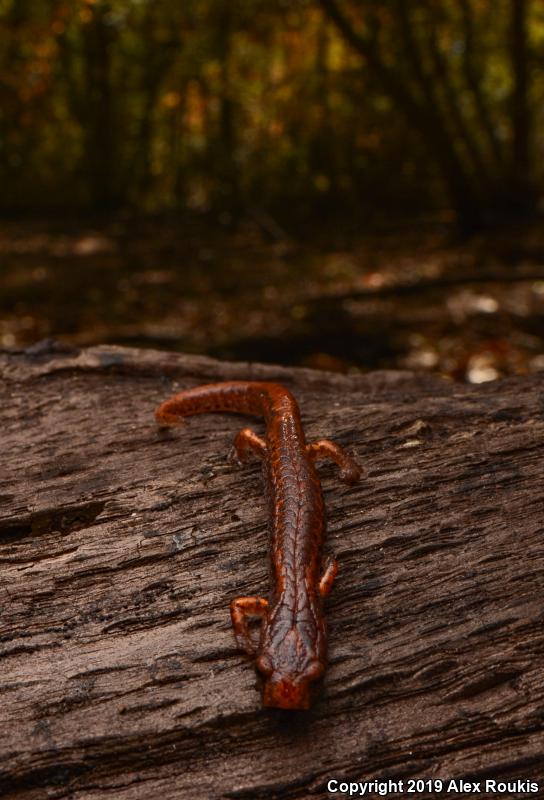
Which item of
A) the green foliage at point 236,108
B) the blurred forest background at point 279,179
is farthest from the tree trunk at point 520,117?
the green foliage at point 236,108

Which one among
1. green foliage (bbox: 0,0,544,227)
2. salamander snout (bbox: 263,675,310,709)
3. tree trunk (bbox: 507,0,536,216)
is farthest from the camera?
green foliage (bbox: 0,0,544,227)

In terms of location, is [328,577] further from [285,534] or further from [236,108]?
[236,108]

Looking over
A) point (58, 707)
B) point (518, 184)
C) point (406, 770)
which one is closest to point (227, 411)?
point (58, 707)

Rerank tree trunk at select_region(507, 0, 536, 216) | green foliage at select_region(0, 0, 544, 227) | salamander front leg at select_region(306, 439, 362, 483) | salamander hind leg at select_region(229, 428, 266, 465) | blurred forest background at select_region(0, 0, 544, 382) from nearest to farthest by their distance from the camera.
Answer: salamander front leg at select_region(306, 439, 362, 483), salamander hind leg at select_region(229, 428, 266, 465), blurred forest background at select_region(0, 0, 544, 382), tree trunk at select_region(507, 0, 536, 216), green foliage at select_region(0, 0, 544, 227)

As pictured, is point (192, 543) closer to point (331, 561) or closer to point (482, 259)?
point (331, 561)

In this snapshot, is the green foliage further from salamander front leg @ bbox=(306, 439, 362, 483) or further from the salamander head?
the salamander head

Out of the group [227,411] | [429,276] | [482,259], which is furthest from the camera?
[482,259]

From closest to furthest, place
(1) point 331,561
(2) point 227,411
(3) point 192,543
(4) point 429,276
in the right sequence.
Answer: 1. (1) point 331,561
2. (3) point 192,543
3. (2) point 227,411
4. (4) point 429,276

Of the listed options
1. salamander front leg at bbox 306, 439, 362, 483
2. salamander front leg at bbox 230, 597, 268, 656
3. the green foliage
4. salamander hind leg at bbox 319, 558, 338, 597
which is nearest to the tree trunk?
the green foliage
